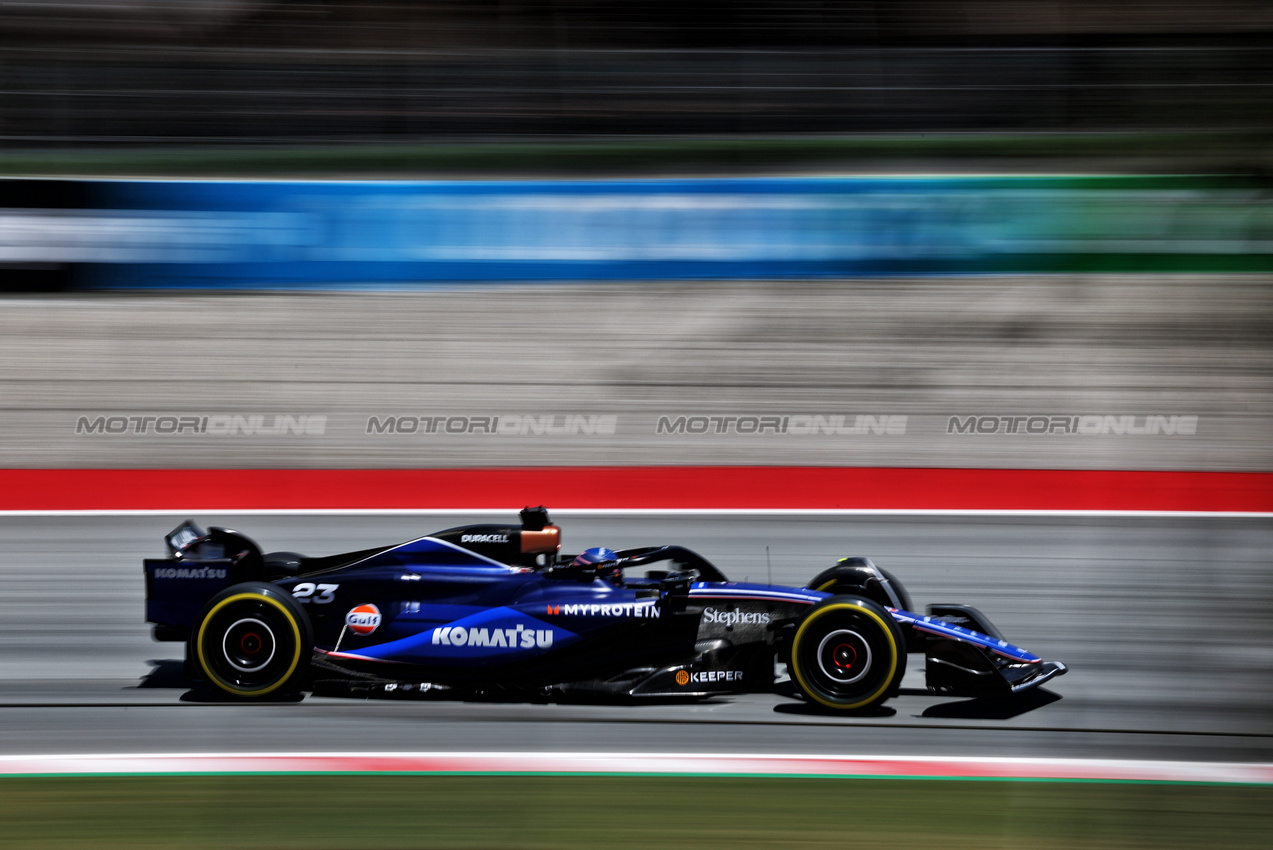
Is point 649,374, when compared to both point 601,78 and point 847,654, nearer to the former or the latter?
point 601,78

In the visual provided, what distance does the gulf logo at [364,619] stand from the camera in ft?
17.0

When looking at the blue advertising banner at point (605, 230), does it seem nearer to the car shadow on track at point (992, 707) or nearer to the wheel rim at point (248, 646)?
the wheel rim at point (248, 646)

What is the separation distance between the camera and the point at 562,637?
5.09m

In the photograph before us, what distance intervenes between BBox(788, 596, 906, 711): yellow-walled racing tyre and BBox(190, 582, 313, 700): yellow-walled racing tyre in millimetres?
2167

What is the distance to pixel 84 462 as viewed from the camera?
34.1 ft

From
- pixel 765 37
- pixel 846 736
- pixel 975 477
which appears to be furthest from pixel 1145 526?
pixel 765 37

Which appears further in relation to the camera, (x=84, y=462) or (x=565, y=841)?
(x=84, y=462)

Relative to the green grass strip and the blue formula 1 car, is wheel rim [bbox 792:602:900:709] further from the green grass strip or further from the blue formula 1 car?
the green grass strip

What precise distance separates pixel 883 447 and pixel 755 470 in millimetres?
1218

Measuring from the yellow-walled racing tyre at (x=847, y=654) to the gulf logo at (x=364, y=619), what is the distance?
184cm

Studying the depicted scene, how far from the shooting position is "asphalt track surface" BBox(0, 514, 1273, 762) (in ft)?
14.7

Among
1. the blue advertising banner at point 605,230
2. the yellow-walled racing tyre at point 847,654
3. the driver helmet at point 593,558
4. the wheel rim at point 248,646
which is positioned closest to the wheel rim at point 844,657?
the yellow-walled racing tyre at point 847,654

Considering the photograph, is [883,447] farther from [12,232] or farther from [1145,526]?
[12,232]

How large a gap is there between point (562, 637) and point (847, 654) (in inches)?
48.5
